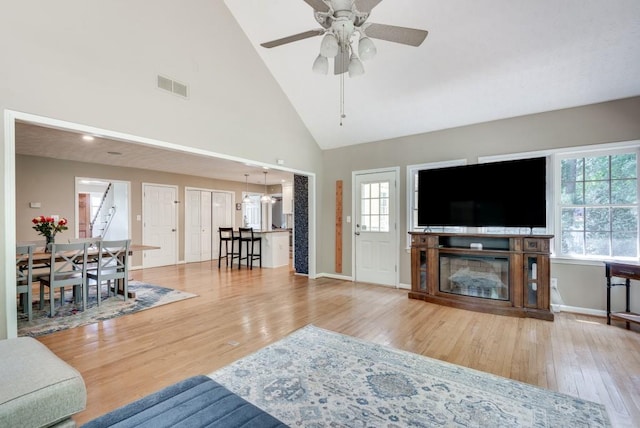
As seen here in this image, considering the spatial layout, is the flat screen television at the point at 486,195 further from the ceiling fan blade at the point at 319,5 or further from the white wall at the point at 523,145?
the ceiling fan blade at the point at 319,5

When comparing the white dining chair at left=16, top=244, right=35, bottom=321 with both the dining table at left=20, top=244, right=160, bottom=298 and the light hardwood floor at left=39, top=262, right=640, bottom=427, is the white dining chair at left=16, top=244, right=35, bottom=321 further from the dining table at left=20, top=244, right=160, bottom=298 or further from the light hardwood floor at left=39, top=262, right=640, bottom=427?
the light hardwood floor at left=39, top=262, right=640, bottom=427

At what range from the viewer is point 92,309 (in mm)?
4070

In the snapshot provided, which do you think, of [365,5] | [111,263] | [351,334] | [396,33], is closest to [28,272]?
[111,263]

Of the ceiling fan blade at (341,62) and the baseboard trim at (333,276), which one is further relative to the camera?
the baseboard trim at (333,276)

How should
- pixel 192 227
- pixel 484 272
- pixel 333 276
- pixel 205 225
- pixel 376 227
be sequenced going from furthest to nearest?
pixel 205 225
pixel 192 227
pixel 333 276
pixel 376 227
pixel 484 272

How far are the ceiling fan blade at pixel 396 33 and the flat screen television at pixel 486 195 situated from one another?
2.39m

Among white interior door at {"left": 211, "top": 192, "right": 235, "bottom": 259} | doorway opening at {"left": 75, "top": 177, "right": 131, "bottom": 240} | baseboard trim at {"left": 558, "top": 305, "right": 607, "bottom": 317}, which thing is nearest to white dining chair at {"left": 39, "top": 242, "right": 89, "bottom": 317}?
doorway opening at {"left": 75, "top": 177, "right": 131, "bottom": 240}

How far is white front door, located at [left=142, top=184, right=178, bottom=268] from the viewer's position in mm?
7465

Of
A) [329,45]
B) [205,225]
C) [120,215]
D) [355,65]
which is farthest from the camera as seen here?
A: [205,225]

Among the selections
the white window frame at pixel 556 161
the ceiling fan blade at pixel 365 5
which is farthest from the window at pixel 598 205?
the ceiling fan blade at pixel 365 5

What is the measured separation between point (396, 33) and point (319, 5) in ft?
2.17

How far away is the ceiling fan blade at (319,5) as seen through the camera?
2.19 meters

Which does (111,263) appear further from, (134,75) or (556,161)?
(556,161)

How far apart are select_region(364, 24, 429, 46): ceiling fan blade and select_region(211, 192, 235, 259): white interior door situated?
7607mm
